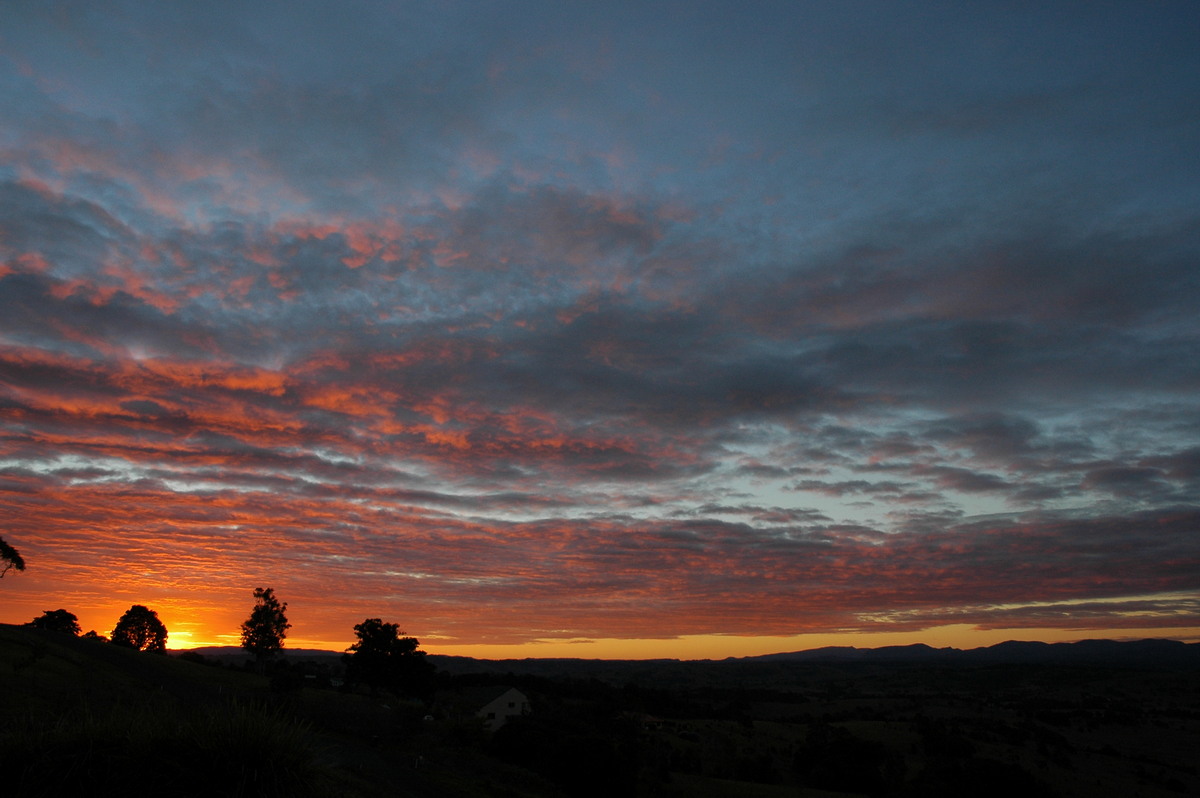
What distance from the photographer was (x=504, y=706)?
70.9 m

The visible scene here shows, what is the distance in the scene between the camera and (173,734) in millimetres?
8766

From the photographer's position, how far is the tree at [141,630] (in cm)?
8556

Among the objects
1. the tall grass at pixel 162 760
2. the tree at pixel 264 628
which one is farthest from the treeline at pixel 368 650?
the tall grass at pixel 162 760

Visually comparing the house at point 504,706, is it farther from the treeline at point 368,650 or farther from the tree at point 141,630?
the tree at point 141,630

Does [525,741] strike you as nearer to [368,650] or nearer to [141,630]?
[368,650]

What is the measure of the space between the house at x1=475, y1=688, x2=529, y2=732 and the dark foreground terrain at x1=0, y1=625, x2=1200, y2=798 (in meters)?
4.20

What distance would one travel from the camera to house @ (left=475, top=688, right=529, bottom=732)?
222 feet

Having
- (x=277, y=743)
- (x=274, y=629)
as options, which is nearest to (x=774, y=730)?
(x=274, y=629)

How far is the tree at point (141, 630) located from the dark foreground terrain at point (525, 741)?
20.9 m

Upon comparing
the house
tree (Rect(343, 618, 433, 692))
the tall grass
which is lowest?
the house

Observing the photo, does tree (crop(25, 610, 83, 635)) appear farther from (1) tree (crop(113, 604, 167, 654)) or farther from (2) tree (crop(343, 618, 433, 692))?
(2) tree (crop(343, 618, 433, 692))

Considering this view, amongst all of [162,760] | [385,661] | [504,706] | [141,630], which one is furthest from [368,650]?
[162,760]

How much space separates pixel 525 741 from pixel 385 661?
77.9ft

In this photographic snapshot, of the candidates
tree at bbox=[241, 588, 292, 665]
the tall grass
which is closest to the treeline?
tree at bbox=[241, 588, 292, 665]
